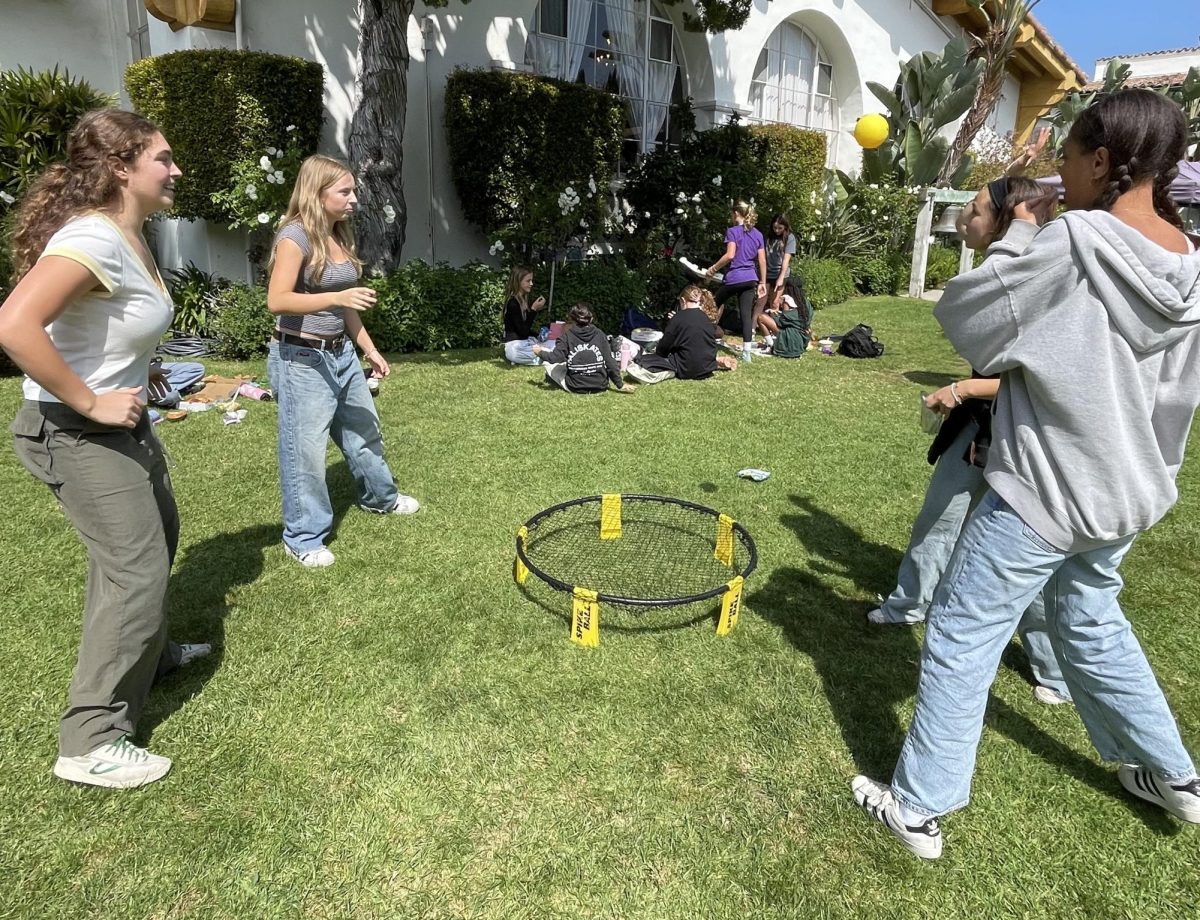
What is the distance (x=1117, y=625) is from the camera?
2.27 metres

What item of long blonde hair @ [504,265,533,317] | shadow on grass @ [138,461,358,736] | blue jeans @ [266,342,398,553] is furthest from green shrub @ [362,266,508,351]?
blue jeans @ [266,342,398,553]

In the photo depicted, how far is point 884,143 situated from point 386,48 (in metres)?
12.8

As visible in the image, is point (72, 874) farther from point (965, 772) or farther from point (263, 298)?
point (263, 298)

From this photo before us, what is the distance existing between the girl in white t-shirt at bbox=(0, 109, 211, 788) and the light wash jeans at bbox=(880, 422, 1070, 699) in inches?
121

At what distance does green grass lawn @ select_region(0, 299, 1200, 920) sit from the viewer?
224cm

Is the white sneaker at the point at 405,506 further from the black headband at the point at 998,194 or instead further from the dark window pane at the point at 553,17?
the dark window pane at the point at 553,17

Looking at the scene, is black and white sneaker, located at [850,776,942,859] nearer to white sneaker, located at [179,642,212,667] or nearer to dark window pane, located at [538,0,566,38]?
white sneaker, located at [179,642,212,667]

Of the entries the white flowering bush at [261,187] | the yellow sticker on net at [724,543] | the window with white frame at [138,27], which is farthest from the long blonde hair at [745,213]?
the window with white frame at [138,27]

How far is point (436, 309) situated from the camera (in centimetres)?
973

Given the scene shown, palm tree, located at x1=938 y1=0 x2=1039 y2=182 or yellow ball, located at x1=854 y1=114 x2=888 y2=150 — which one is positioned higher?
palm tree, located at x1=938 y1=0 x2=1039 y2=182

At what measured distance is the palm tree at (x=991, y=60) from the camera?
1708 centimetres

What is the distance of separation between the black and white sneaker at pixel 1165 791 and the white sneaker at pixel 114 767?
3355 mm

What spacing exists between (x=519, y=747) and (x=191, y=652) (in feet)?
5.05

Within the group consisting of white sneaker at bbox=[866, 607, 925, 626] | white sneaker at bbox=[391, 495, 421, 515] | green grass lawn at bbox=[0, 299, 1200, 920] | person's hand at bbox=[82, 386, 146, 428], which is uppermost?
person's hand at bbox=[82, 386, 146, 428]
